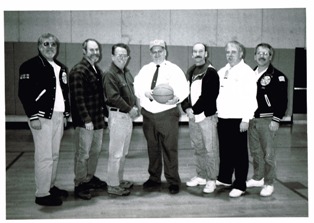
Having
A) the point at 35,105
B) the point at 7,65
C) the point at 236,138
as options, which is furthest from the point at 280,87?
the point at 7,65

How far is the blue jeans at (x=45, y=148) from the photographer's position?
131 inches

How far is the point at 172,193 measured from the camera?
3848 mm

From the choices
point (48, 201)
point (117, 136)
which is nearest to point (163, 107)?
point (117, 136)

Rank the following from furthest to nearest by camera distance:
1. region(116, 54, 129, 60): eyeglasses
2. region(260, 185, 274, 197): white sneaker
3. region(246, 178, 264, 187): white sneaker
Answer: region(246, 178, 264, 187): white sneaker → region(260, 185, 274, 197): white sneaker → region(116, 54, 129, 60): eyeglasses

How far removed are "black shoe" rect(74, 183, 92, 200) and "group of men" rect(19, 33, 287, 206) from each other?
0.01 meters

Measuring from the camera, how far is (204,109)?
3775mm

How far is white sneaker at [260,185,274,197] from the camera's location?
12.5 ft

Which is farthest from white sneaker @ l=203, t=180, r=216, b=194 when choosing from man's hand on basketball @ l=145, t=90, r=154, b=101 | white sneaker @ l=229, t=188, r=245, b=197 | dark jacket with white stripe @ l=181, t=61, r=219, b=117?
man's hand on basketball @ l=145, t=90, r=154, b=101

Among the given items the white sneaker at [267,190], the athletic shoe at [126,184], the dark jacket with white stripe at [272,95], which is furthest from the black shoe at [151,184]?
the dark jacket with white stripe at [272,95]

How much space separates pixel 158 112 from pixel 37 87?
1.35m

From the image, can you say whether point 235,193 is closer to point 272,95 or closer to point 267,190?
point 267,190

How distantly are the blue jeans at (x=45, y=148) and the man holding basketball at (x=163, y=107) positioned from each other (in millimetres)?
999

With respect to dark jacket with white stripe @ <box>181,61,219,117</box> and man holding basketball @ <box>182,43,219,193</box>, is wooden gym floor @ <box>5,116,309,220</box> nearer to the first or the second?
man holding basketball @ <box>182,43,219,193</box>

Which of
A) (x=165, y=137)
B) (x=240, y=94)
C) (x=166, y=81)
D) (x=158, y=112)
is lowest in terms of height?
(x=165, y=137)
